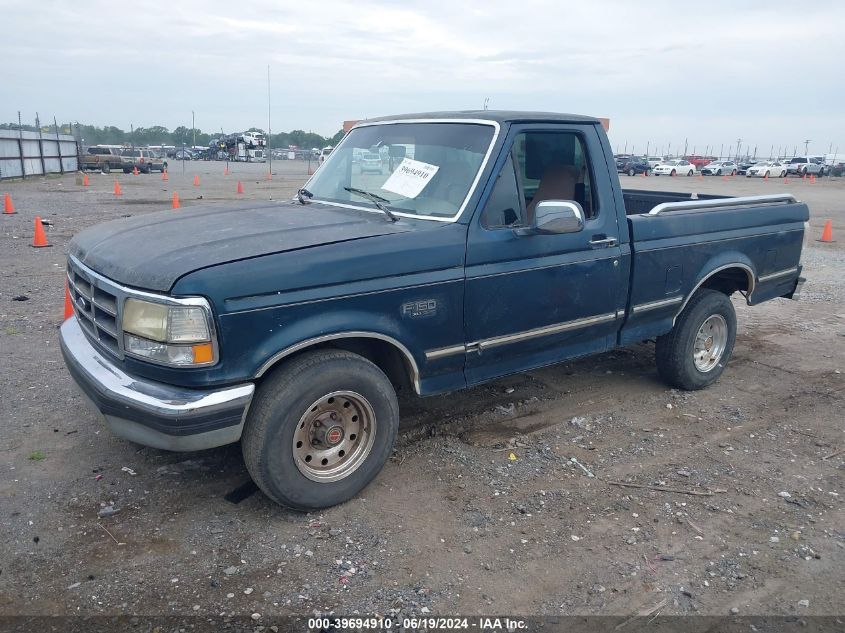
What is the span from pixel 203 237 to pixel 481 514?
85.4 inches

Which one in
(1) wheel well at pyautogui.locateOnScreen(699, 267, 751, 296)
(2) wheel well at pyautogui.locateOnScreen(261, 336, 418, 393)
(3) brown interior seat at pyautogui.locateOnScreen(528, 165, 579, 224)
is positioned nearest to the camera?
(2) wheel well at pyautogui.locateOnScreen(261, 336, 418, 393)

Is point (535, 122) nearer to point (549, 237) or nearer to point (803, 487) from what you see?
Result: point (549, 237)

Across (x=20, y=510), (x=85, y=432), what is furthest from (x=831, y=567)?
(x=85, y=432)

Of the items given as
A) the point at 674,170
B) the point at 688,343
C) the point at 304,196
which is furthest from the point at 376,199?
the point at 674,170

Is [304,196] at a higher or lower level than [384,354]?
higher

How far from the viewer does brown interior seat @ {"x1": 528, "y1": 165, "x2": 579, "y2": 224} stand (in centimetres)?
471

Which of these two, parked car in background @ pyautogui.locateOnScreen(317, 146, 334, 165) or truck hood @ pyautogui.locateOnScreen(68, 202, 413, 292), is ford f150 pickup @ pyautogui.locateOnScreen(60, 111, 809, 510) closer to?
truck hood @ pyautogui.locateOnScreen(68, 202, 413, 292)

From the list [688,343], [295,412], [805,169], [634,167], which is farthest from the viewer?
[805,169]

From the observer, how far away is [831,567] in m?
3.33

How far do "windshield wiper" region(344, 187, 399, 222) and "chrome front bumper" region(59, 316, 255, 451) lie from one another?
4.68 feet

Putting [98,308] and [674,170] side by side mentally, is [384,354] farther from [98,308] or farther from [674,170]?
[674,170]

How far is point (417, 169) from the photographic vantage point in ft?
14.2

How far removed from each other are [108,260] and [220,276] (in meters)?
0.85

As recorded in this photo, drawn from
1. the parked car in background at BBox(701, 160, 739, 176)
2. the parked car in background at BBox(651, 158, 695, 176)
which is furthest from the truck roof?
the parked car in background at BBox(701, 160, 739, 176)
